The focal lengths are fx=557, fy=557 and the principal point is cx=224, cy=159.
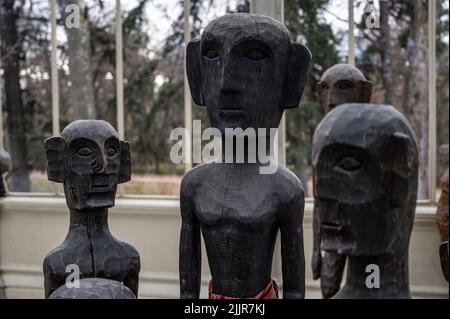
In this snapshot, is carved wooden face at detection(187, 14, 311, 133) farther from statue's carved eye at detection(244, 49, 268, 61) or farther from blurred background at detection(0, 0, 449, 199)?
blurred background at detection(0, 0, 449, 199)

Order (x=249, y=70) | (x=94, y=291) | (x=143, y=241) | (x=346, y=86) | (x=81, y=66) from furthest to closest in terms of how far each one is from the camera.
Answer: (x=81, y=66) → (x=143, y=241) → (x=346, y=86) → (x=249, y=70) → (x=94, y=291)

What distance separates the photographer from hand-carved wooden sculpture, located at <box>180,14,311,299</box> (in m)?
1.66

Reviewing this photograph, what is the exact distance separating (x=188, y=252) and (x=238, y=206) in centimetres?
25

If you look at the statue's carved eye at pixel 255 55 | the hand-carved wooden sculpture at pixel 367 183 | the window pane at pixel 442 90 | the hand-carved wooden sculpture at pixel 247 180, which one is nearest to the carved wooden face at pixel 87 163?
the hand-carved wooden sculpture at pixel 247 180

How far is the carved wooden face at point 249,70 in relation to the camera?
165 centimetres

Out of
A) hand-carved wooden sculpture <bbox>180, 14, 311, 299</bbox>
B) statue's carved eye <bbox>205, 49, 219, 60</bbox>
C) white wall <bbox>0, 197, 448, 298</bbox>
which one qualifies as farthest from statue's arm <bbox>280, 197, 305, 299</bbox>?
white wall <bbox>0, 197, 448, 298</bbox>

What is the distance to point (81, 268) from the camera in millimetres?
1897

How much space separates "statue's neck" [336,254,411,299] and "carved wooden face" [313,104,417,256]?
0.04 metres

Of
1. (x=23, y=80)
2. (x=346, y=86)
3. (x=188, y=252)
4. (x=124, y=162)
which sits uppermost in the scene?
(x=23, y=80)

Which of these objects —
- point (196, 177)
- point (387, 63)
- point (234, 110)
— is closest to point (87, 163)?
point (196, 177)

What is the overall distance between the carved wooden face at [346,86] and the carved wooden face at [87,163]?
1.13m

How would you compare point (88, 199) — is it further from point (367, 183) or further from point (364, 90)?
point (364, 90)

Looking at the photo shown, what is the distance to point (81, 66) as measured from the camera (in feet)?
14.5

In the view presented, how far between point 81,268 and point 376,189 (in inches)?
43.4
